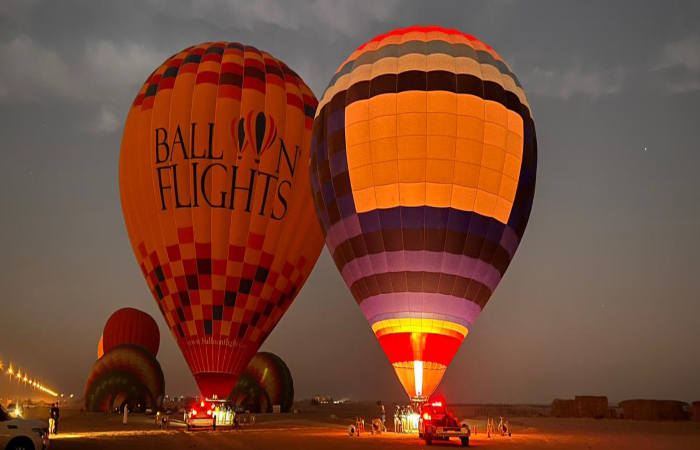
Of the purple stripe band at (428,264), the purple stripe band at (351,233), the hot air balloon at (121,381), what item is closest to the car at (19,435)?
the purple stripe band at (428,264)

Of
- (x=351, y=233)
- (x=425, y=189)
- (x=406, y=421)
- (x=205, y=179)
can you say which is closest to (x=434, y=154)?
(x=425, y=189)

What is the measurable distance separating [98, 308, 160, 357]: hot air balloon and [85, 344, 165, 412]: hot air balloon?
23.6ft

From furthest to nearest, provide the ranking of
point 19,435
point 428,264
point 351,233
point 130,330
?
point 130,330
point 351,233
point 428,264
point 19,435

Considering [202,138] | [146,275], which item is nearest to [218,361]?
[146,275]

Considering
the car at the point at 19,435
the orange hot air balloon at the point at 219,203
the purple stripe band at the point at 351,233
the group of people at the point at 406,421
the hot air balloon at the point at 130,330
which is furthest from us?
the hot air balloon at the point at 130,330

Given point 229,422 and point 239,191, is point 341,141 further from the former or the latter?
point 229,422

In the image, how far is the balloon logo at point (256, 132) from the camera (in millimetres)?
23562

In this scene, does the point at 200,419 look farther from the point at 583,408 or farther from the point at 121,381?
the point at 583,408

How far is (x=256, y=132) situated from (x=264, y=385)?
17.5 metres

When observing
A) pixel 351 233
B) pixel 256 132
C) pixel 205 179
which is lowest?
pixel 351 233

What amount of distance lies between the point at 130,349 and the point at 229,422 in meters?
13.1

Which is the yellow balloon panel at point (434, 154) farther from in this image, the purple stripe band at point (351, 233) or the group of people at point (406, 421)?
the group of people at point (406, 421)

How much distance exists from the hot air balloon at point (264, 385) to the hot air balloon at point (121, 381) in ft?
15.1

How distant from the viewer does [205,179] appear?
2312 centimetres
